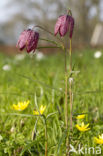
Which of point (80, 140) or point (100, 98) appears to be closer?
point (80, 140)

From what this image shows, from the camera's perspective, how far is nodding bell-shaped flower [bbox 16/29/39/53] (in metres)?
0.67

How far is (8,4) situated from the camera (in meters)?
13.9

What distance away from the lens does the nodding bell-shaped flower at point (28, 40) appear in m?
0.67

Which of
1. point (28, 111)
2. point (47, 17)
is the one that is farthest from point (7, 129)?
point (47, 17)

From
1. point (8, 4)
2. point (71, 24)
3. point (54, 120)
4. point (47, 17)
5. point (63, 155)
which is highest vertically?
point (8, 4)

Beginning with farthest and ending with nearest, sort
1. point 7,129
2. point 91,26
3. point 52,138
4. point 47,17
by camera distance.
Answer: point 91,26 < point 47,17 < point 7,129 < point 52,138

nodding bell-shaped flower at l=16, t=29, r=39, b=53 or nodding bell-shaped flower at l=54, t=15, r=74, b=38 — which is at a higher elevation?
nodding bell-shaped flower at l=54, t=15, r=74, b=38

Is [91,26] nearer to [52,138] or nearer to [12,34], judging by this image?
[12,34]

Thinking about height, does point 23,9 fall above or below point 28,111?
above

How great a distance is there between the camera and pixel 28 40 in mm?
672

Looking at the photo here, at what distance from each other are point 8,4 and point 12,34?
483 cm

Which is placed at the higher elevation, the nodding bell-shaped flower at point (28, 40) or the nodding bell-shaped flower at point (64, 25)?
the nodding bell-shaped flower at point (64, 25)

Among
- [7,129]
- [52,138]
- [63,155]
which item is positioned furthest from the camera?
[7,129]

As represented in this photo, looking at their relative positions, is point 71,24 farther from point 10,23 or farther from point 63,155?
point 10,23
